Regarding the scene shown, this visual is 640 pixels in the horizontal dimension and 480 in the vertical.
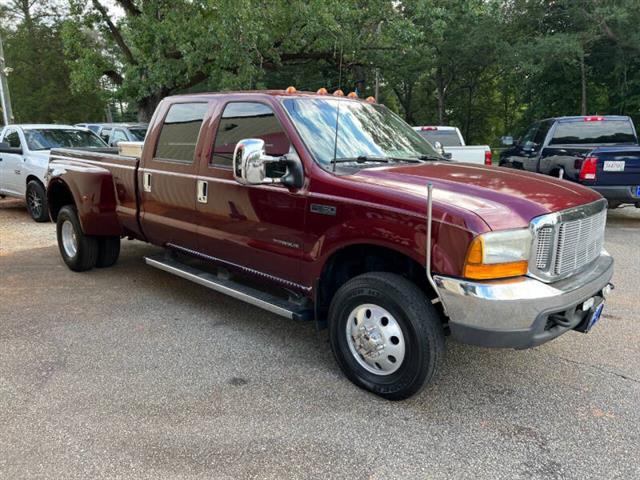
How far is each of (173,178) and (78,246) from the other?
1998 millimetres

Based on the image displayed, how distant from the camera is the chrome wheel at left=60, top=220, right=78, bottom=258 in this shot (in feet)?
20.3

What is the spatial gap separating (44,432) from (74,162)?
157 inches

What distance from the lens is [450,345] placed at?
423cm

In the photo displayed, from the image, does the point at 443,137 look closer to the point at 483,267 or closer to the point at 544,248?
the point at 544,248

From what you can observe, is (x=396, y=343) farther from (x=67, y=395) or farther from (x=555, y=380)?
(x=67, y=395)

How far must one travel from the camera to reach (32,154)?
30.8 feet

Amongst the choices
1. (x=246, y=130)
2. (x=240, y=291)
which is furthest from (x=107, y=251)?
(x=246, y=130)

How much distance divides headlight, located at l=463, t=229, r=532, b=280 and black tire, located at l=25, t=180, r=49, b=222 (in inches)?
339

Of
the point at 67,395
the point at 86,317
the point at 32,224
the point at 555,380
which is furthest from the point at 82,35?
the point at 555,380

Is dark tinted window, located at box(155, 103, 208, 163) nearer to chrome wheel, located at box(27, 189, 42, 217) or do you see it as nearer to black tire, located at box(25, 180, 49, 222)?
black tire, located at box(25, 180, 49, 222)

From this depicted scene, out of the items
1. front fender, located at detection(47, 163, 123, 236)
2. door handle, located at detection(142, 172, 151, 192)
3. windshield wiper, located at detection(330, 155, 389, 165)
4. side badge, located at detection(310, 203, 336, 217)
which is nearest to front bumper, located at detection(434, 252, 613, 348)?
side badge, located at detection(310, 203, 336, 217)

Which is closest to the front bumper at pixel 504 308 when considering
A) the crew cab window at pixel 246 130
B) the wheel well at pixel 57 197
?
the crew cab window at pixel 246 130

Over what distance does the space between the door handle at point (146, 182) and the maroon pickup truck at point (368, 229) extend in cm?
2

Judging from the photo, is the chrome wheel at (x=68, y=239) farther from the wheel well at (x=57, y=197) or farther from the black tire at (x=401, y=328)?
the black tire at (x=401, y=328)
